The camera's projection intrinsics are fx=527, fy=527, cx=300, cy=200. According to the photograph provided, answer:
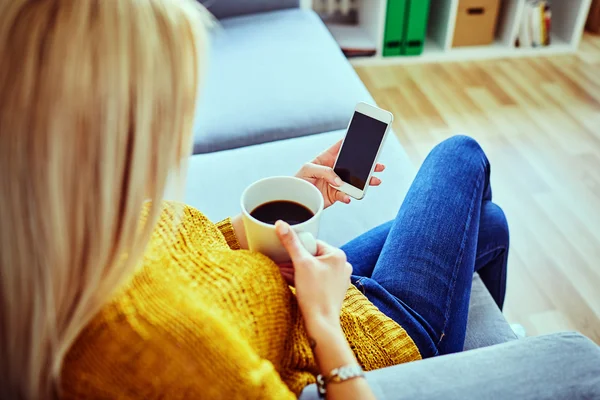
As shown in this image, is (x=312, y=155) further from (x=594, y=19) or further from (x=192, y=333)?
(x=594, y=19)

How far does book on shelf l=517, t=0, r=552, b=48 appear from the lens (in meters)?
2.59

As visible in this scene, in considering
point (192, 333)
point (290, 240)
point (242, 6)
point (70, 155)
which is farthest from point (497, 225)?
point (242, 6)

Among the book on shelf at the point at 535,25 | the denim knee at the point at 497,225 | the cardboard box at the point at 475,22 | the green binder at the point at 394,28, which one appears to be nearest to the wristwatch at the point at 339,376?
the denim knee at the point at 497,225

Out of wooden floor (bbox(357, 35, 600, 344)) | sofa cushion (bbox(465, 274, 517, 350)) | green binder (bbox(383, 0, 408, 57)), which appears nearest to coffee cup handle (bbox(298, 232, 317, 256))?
sofa cushion (bbox(465, 274, 517, 350))

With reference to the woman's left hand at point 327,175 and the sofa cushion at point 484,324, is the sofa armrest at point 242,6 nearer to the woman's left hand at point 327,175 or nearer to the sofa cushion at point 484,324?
the woman's left hand at point 327,175

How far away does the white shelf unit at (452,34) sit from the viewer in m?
2.60

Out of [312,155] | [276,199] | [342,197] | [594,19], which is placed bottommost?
[594,19]

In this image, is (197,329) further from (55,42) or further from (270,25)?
(270,25)

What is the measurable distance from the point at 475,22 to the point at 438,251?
203 centimetres

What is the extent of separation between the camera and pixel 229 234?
931 millimetres

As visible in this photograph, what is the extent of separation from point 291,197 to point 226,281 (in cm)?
19

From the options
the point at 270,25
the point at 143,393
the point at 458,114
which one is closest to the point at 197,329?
the point at 143,393

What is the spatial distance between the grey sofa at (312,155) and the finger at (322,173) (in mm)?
207

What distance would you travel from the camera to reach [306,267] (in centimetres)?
70
